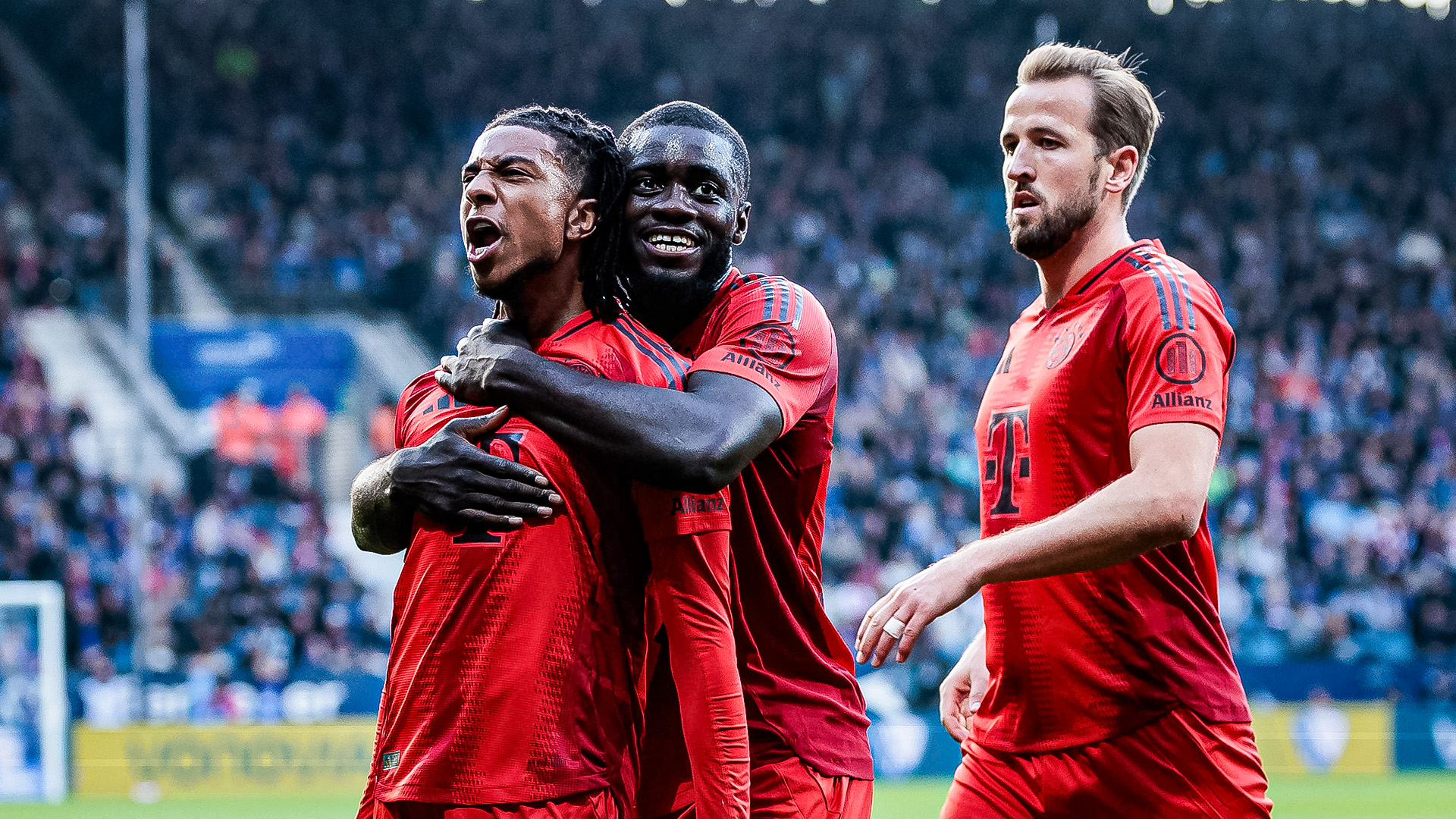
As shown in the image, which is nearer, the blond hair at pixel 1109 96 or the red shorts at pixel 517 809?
the red shorts at pixel 517 809

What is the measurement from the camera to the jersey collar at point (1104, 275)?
11.6ft

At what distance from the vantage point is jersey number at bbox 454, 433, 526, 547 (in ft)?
9.61

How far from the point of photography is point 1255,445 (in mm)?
19234

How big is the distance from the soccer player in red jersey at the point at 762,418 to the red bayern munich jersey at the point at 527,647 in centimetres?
30

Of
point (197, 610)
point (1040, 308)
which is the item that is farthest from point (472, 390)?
point (197, 610)

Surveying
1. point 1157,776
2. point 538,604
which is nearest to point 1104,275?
point 1157,776

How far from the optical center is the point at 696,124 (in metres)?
3.54

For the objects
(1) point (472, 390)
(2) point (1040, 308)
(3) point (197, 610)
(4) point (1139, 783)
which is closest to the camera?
(1) point (472, 390)

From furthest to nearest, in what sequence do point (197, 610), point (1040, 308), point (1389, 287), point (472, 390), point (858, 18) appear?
point (858, 18), point (1389, 287), point (197, 610), point (1040, 308), point (472, 390)

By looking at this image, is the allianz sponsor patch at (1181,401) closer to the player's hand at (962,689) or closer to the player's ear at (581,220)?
the player's hand at (962,689)

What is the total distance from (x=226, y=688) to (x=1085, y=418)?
40.7 feet

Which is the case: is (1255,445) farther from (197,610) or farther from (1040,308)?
(1040,308)

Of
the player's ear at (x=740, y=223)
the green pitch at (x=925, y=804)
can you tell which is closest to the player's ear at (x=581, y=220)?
the player's ear at (x=740, y=223)

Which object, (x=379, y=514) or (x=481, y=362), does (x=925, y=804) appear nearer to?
(x=379, y=514)
